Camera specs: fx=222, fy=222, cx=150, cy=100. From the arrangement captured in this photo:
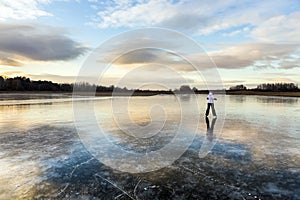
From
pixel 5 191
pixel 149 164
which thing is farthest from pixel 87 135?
pixel 5 191

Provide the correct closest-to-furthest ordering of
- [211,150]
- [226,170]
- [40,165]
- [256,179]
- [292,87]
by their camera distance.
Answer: [256,179] → [226,170] → [40,165] → [211,150] → [292,87]

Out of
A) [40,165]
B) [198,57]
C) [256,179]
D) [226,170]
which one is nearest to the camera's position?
[256,179]

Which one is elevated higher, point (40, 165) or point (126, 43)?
point (126, 43)

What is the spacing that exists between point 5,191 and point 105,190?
145cm

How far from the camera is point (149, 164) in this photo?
446cm

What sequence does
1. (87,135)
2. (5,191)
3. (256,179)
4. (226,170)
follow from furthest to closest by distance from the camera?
(87,135) → (226,170) → (256,179) → (5,191)

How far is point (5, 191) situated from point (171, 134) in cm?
494

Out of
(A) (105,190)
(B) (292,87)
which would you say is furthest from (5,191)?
(B) (292,87)

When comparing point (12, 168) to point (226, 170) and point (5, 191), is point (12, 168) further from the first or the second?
point (226, 170)

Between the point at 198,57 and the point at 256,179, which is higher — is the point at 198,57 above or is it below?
above

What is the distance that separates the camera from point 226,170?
160 inches

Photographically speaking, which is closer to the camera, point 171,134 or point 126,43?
point 171,134

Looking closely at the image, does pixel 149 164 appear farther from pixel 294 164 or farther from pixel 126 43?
pixel 126 43

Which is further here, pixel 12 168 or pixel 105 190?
pixel 12 168
